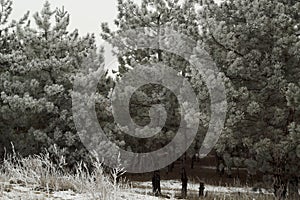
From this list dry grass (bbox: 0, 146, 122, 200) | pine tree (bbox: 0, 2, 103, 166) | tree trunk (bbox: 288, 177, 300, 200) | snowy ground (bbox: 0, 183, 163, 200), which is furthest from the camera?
pine tree (bbox: 0, 2, 103, 166)

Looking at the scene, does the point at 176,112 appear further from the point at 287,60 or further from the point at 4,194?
the point at 4,194

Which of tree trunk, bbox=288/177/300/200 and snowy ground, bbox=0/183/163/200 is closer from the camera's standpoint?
snowy ground, bbox=0/183/163/200

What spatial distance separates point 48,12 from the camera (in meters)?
16.4

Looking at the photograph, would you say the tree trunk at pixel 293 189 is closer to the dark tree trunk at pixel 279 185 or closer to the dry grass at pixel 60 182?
the dark tree trunk at pixel 279 185

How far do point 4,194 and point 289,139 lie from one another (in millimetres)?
7808

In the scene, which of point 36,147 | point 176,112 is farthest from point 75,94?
point 176,112

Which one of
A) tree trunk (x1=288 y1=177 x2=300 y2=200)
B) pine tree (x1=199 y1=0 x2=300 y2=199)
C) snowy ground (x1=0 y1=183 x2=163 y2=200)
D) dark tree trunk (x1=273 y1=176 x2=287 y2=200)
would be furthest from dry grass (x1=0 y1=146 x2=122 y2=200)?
tree trunk (x1=288 y1=177 x2=300 y2=200)

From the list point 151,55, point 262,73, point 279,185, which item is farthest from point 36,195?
point 151,55

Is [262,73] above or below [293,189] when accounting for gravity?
above

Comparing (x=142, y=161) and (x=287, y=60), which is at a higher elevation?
(x=287, y=60)

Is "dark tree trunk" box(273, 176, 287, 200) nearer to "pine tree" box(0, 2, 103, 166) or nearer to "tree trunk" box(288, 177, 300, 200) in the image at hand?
"tree trunk" box(288, 177, 300, 200)

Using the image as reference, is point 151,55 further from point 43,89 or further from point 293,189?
point 293,189

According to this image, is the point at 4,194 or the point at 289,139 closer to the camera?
the point at 4,194

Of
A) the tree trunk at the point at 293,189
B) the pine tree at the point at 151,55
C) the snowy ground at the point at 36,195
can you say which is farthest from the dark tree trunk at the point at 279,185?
the snowy ground at the point at 36,195
